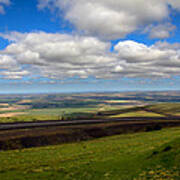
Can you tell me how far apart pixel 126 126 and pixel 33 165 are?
5375cm

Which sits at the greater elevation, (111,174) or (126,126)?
(111,174)

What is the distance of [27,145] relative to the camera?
53.1 meters

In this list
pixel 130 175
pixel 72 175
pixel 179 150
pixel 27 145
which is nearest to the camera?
pixel 130 175

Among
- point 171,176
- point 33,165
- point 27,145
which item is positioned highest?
point 171,176

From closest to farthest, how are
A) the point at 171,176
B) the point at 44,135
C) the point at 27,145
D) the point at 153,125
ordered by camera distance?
the point at 171,176, the point at 27,145, the point at 44,135, the point at 153,125

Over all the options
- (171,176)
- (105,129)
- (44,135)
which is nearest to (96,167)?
(171,176)

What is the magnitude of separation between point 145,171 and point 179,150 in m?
6.21

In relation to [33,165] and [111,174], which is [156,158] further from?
[33,165]

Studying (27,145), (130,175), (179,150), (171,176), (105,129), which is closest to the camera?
(171,176)

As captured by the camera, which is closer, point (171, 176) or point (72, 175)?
point (171, 176)

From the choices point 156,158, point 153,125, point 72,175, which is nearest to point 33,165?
point 72,175

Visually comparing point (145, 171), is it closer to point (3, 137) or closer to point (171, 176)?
point (171, 176)

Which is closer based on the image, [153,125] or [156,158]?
[156,158]

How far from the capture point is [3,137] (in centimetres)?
5566
